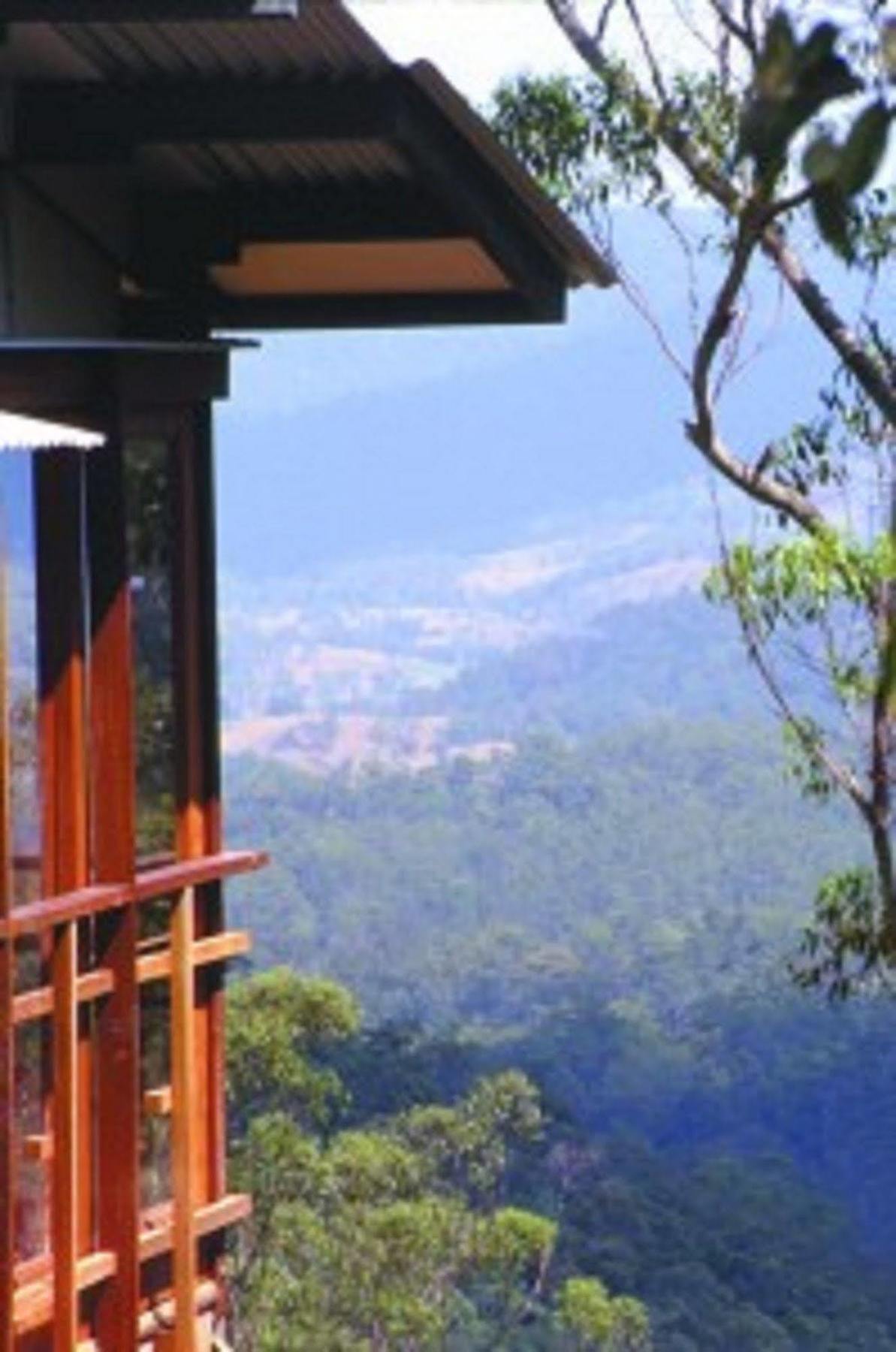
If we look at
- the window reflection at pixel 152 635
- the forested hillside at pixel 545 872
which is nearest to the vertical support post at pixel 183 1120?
the window reflection at pixel 152 635

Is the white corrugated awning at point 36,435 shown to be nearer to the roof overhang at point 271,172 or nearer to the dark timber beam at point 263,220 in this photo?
the roof overhang at point 271,172

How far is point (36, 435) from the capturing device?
4.63 meters

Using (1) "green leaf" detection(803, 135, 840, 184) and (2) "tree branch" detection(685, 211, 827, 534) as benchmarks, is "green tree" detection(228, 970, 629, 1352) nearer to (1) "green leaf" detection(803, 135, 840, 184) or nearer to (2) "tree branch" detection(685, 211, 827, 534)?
(2) "tree branch" detection(685, 211, 827, 534)

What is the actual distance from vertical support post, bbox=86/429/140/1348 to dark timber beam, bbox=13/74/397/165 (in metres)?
0.43

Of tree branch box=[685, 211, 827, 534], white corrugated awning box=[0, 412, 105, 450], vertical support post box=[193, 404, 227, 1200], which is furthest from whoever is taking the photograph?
tree branch box=[685, 211, 827, 534]

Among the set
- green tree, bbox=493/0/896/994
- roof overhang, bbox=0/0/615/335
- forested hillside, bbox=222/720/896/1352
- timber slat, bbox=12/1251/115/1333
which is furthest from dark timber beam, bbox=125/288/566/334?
forested hillside, bbox=222/720/896/1352

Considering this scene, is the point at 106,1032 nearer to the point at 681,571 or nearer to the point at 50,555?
the point at 50,555

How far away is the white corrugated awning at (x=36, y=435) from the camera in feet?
15.0

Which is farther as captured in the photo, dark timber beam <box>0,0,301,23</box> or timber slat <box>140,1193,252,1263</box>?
timber slat <box>140,1193,252,1263</box>

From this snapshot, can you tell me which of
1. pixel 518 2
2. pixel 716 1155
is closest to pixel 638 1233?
pixel 716 1155

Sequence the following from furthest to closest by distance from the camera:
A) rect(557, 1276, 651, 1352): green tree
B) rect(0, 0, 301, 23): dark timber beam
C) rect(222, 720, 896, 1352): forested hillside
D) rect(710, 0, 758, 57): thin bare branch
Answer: rect(222, 720, 896, 1352): forested hillside, rect(557, 1276, 651, 1352): green tree, rect(710, 0, 758, 57): thin bare branch, rect(0, 0, 301, 23): dark timber beam

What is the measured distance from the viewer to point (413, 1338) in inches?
958

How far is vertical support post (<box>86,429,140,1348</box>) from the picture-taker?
210 inches

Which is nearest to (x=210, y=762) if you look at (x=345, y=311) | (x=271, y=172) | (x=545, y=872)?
(x=345, y=311)
